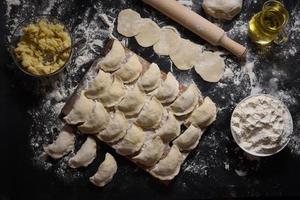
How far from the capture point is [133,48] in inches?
69.3

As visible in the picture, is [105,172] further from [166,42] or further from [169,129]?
[166,42]

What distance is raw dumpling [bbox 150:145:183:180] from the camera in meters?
1.66

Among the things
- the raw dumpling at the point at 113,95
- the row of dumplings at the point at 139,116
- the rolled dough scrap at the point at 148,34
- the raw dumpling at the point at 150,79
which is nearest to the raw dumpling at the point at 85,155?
the row of dumplings at the point at 139,116

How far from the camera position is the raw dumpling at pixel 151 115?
167 centimetres

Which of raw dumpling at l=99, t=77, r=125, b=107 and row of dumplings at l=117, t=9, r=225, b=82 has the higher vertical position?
row of dumplings at l=117, t=9, r=225, b=82

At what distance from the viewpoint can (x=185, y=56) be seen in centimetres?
174

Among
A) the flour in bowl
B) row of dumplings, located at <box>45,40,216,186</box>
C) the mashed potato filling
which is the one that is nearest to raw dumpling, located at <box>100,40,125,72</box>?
row of dumplings, located at <box>45,40,216,186</box>

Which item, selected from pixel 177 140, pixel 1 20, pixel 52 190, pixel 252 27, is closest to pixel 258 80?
pixel 252 27

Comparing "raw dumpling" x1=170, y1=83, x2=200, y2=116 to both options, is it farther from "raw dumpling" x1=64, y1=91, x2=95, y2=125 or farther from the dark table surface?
"raw dumpling" x1=64, y1=91, x2=95, y2=125

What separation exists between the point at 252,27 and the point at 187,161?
46 cm

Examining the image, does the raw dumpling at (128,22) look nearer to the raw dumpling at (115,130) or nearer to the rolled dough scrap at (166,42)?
the rolled dough scrap at (166,42)

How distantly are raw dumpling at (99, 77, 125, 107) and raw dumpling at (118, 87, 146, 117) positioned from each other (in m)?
0.02

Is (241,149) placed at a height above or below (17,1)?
below

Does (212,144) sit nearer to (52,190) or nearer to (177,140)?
(177,140)
